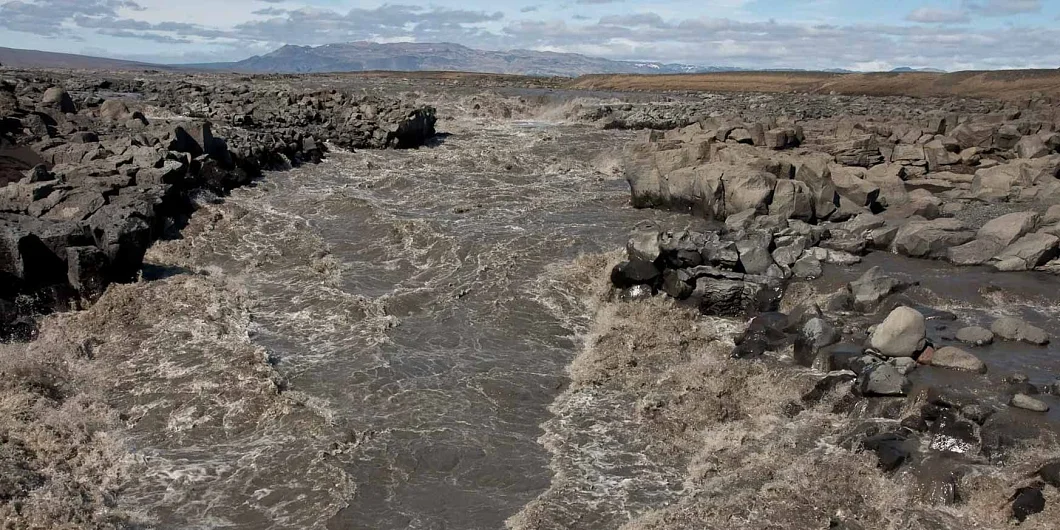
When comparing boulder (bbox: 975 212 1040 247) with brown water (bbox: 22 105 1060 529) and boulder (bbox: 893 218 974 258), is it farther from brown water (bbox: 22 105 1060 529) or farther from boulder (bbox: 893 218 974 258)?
brown water (bbox: 22 105 1060 529)

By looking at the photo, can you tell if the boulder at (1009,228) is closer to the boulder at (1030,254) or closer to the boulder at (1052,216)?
the boulder at (1052,216)

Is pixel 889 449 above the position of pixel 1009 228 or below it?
below

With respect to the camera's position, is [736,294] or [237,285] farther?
[237,285]

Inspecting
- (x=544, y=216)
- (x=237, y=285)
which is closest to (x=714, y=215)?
(x=544, y=216)

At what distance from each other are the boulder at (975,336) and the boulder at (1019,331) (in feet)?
1.10

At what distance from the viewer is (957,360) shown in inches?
521

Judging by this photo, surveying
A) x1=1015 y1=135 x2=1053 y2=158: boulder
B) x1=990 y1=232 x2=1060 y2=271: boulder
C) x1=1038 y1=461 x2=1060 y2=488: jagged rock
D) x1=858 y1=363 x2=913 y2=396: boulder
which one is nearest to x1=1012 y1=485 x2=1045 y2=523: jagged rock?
x1=1038 y1=461 x2=1060 y2=488: jagged rock

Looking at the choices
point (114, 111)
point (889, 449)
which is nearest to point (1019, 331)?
point (889, 449)

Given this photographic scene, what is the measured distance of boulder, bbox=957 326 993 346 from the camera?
14.3 metres

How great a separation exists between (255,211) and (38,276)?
995 cm

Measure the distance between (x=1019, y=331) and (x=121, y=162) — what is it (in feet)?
79.3

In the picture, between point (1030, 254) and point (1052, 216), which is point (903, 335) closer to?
point (1030, 254)

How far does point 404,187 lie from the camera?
30281 millimetres

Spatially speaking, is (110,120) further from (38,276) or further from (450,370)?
(450,370)
